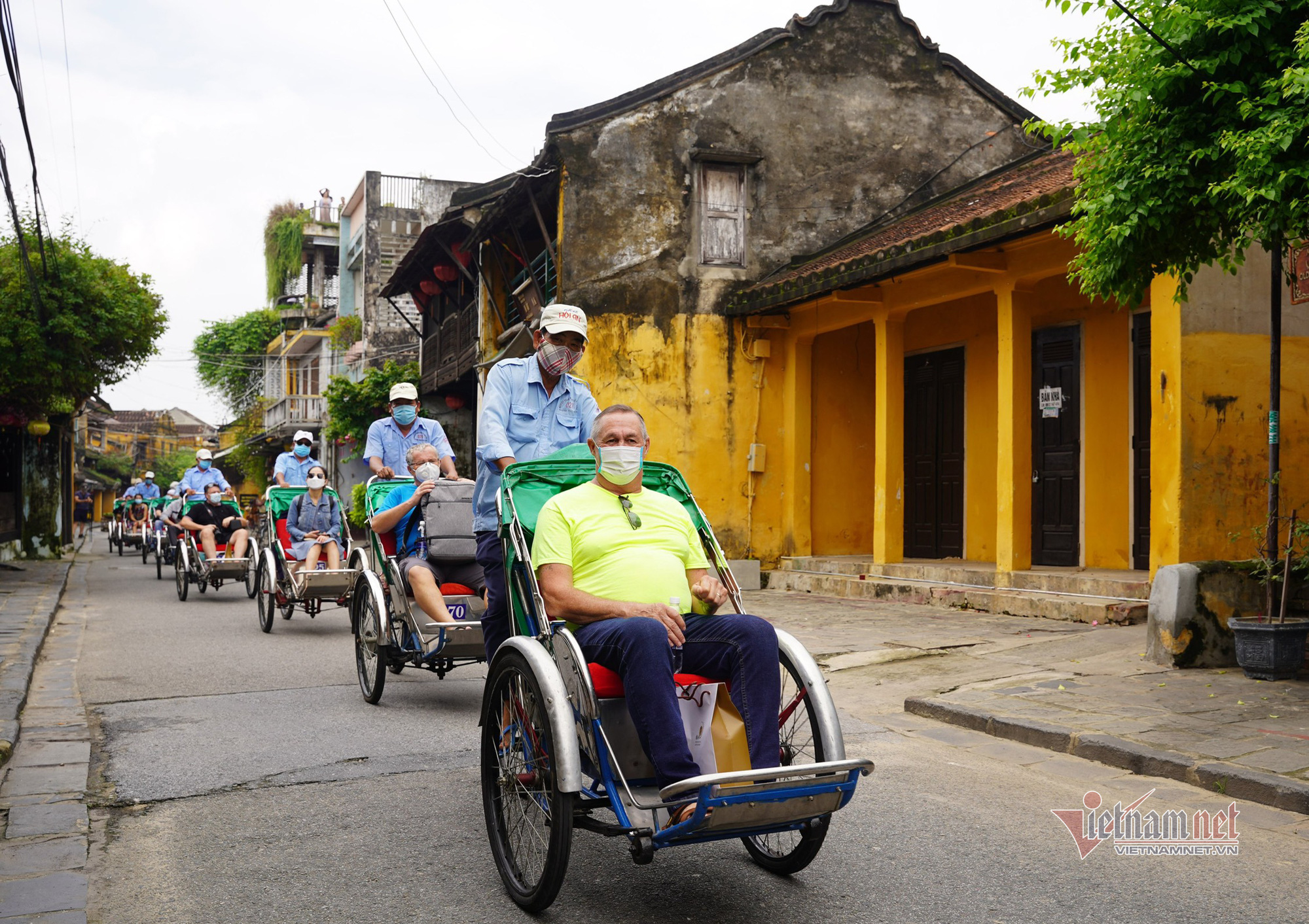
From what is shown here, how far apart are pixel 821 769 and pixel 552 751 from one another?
30.4 inches

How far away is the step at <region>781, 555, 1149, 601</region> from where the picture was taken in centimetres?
1032

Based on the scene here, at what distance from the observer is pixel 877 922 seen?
3.38m

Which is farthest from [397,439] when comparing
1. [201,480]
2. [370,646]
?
[201,480]

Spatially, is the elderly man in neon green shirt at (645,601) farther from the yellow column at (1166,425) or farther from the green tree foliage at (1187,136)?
the yellow column at (1166,425)

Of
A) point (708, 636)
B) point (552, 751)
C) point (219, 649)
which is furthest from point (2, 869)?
point (219, 649)

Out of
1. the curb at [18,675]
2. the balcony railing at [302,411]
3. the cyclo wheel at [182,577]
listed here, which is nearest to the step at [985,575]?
the cyclo wheel at [182,577]

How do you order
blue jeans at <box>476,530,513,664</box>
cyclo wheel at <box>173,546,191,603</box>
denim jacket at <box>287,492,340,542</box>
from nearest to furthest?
blue jeans at <box>476,530,513,664</box> < denim jacket at <box>287,492,340,542</box> < cyclo wheel at <box>173,546,191,603</box>

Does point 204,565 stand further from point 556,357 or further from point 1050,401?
point 1050,401

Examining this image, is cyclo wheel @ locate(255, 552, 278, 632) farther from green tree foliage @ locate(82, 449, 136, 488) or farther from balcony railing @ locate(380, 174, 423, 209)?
green tree foliage @ locate(82, 449, 136, 488)

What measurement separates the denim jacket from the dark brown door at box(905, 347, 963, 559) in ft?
25.5

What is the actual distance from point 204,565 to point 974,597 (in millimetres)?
8870

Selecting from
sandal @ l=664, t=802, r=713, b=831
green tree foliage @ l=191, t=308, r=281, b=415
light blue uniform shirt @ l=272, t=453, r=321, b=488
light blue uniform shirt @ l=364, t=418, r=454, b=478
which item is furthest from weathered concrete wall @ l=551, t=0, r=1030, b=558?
green tree foliage @ l=191, t=308, r=281, b=415

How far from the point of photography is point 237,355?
50.4 metres

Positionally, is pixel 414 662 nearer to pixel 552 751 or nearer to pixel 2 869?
pixel 2 869
